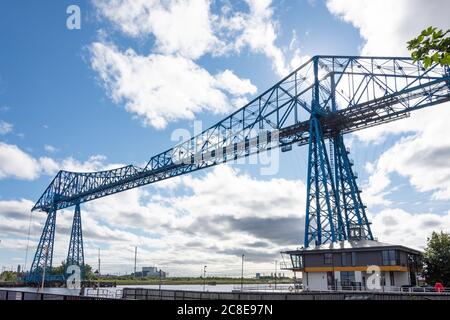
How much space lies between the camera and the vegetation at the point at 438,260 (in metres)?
43.6

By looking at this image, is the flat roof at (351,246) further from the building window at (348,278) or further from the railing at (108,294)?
the railing at (108,294)

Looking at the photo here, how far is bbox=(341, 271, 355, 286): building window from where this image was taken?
36.4m

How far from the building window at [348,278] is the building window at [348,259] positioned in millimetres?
736

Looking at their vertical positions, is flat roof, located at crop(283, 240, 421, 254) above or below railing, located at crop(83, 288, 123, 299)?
above

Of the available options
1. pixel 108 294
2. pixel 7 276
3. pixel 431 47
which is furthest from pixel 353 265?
pixel 7 276

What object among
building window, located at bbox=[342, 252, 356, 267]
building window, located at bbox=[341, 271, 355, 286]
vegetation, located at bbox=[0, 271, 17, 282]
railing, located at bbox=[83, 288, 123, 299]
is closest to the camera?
railing, located at bbox=[83, 288, 123, 299]

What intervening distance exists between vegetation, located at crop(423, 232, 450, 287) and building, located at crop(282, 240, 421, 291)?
522 cm

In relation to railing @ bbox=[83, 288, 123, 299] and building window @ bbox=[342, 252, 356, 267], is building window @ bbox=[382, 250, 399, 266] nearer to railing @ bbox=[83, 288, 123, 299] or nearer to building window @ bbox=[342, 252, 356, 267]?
building window @ bbox=[342, 252, 356, 267]

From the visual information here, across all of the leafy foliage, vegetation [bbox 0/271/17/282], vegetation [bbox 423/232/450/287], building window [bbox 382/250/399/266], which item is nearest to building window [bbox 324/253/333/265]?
building window [bbox 382/250/399/266]

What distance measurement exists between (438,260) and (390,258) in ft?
42.3

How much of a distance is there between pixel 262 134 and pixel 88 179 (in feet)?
155

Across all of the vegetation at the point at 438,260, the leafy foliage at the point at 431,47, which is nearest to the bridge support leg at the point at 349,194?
the vegetation at the point at 438,260
